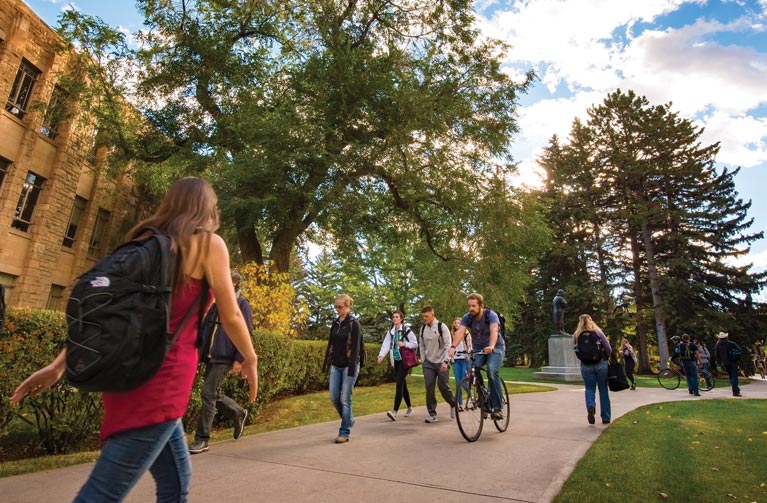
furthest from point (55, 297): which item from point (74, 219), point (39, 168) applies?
point (39, 168)

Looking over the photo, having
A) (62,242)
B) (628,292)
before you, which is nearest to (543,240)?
(62,242)

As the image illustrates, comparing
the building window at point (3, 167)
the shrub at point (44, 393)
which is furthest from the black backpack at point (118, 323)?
the building window at point (3, 167)

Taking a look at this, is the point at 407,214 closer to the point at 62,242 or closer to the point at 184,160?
the point at 184,160

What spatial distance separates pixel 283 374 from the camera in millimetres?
10945

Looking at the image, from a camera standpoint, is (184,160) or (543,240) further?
(543,240)

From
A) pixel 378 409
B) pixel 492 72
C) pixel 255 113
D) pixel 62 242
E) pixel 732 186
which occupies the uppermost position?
pixel 732 186

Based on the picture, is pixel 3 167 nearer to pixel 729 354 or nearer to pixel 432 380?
pixel 432 380

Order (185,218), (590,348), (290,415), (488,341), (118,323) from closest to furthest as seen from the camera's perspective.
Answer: (118,323) < (185,218) < (488,341) < (590,348) < (290,415)

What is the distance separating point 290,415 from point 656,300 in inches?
1269

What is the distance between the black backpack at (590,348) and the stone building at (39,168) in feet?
53.6

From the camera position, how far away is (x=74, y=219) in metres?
20.3

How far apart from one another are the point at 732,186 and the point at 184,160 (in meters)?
41.1

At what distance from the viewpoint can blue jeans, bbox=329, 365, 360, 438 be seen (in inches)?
255

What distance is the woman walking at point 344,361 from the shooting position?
6508mm
